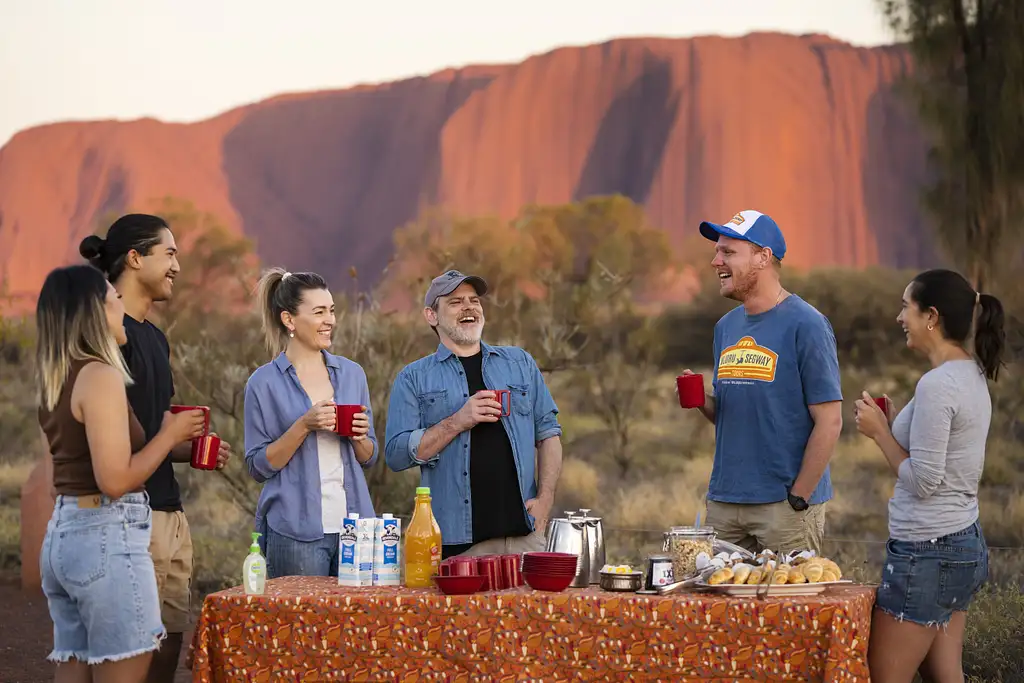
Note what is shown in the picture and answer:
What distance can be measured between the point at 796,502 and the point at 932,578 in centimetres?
61

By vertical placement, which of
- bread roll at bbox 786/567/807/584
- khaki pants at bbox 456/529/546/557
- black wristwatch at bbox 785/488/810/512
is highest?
black wristwatch at bbox 785/488/810/512

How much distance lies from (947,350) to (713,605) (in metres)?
1.10

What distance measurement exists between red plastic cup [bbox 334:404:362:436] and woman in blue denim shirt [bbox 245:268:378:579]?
2 centimetres

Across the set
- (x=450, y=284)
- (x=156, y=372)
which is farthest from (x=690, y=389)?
(x=156, y=372)

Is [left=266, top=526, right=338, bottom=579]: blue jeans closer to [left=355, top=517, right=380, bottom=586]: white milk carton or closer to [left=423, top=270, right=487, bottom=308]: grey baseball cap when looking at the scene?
[left=355, top=517, right=380, bottom=586]: white milk carton

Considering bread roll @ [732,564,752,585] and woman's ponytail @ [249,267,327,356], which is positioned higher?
woman's ponytail @ [249,267,327,356]

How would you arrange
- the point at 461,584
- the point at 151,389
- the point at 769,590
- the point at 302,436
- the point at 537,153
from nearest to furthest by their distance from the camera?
the point at 769,590 → the point at 461,584 → the point at 151,389 → the point at 302,436 → the point at 537,153

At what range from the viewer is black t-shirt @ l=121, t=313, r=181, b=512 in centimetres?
390

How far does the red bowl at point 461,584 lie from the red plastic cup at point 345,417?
2.52ft

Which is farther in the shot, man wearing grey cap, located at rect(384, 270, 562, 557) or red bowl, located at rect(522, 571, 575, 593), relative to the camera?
man wearing grey cap, located at rect(384, 270, 562, 557)

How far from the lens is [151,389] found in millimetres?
3945

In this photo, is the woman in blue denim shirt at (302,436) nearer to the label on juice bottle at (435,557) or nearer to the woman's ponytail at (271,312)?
the woman's ponytail at (271,312)

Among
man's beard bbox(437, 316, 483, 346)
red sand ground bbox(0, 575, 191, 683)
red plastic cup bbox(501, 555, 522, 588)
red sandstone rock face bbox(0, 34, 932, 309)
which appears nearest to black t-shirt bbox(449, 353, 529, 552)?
man's beard bbox(437, 316, 483, 346)

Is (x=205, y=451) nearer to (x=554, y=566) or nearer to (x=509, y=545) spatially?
(x=554, y=566)
